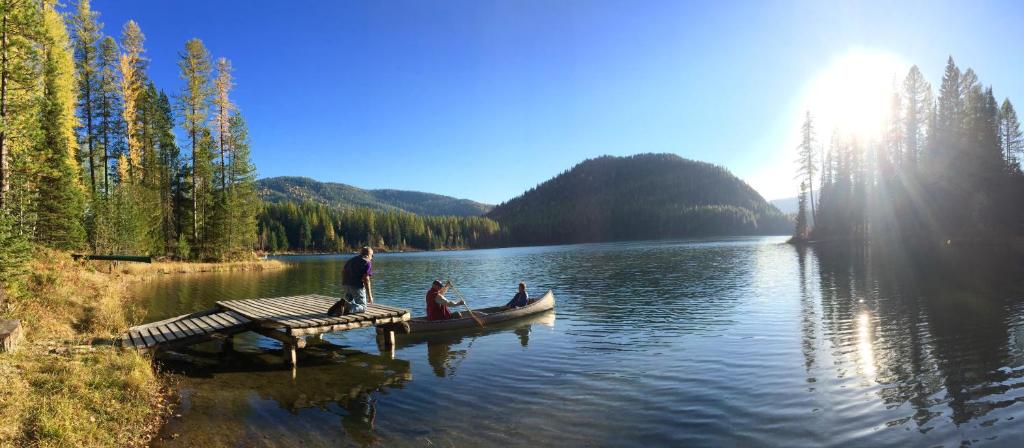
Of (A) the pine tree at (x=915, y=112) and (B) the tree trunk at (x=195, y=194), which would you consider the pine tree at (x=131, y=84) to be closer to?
(B) the tree trunk at (x=195, y=194)

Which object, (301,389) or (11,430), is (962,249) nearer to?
(301,389)

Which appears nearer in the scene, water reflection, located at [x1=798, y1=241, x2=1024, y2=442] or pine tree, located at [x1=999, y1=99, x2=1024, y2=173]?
water reflection, located at [x1=798, y1=241, x2=1024, y2=442]

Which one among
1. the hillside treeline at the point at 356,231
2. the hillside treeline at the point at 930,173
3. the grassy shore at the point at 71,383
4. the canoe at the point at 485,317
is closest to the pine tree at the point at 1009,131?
the hillside treeline at the point at 930,173

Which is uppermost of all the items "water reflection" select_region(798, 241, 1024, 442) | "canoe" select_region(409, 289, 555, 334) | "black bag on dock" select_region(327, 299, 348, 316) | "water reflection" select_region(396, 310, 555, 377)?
"black bag on dock" select_region(327, 299, 348, 316)

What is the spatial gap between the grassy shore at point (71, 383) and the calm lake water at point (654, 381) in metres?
0.75

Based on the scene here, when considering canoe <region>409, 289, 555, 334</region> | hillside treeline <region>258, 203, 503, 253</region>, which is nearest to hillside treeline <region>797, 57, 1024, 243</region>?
canoe <region>409, 289, 555, 334</region>

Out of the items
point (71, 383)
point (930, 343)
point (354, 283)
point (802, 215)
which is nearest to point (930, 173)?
point (802, 215)

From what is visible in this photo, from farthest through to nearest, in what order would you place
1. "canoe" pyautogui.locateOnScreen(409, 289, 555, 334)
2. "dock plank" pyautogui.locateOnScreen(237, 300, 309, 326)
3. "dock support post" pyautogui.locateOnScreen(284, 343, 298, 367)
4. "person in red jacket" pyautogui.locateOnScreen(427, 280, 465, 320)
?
"person in red jacket" pyautogui.locateOnScreen(427, 280, 465, 320) → "canoe" pyautogui.locateOnScreen(409, 289, 555, 334) → "dock plank" pyautogui.locateOnScreen(237, 300, 309, 326) → "dock support post" pyautogui.locateOnScreen(284, 343, 298, 367)

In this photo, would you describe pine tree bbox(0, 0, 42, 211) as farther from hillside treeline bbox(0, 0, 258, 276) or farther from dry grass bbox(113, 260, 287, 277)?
dry grass bbox(113, 260, 287, 277)

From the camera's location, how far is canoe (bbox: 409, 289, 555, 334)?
18812mm

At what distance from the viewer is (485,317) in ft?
67.4

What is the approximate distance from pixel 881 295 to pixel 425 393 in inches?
976

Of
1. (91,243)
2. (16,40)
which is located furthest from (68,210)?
(16,40)

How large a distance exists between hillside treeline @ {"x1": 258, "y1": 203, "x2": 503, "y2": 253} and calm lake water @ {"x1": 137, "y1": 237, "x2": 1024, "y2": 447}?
133904mm
